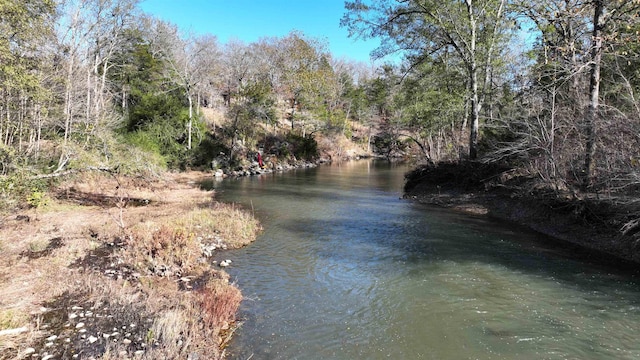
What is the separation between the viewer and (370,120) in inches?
2854

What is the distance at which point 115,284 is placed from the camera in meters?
8.80

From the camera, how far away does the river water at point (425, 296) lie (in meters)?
7.26

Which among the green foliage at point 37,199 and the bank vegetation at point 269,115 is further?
the green foliage at point 37,199

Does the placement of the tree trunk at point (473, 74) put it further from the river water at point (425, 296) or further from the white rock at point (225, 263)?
the white rock at point (225, 263)

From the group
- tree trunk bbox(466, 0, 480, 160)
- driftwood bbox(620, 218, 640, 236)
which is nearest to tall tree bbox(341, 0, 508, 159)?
tree trunk bbox(466, 0, 480, 160)

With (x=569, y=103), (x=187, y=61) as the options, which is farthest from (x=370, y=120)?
(x=569, y=103)

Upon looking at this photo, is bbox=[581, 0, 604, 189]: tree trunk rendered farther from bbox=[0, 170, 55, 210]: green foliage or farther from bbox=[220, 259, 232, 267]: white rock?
bbox=[0, 170, 55, 210]: green foliage

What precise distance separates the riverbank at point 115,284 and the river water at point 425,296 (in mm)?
839

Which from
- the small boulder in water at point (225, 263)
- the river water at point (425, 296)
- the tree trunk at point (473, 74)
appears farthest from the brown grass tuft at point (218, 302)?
the tree trunk at point (473, 74)

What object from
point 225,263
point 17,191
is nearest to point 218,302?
point 225,263

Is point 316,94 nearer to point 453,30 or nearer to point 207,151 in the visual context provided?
point 207,151

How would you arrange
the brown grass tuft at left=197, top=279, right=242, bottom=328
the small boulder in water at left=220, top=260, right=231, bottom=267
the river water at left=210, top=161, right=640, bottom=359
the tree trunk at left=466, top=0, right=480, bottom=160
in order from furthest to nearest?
1. the tree trunk at left=466, top=0, right=480, bottom=160
2. the small boulder in water at left=220, top=260, right=231, bottom=267
3. the brown grass tuft at left=197, top=279, right=242, bottom=328
4. the river water at left=210, top=161, right=640, bottom=359

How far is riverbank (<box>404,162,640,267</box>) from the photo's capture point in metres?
12.6

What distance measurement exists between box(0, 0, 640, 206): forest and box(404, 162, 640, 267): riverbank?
622mm
